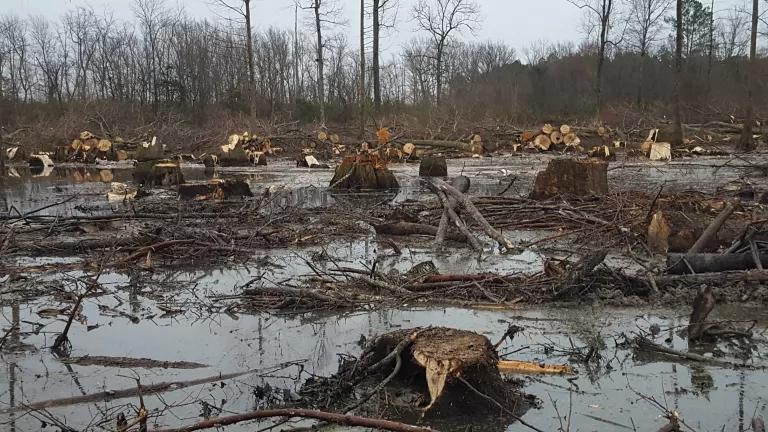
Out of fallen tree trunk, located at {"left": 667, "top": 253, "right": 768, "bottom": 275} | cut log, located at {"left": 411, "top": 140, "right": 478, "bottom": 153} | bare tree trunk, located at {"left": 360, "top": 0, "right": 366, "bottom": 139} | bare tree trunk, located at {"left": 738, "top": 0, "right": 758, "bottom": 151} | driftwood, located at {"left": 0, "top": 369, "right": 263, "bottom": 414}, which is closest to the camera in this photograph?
driftwood, located at {"left": 0, "top": 369, "right": 263, "bottom": 414}

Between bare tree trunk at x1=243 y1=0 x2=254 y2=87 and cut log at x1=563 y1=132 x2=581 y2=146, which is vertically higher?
bare tree trunk at x1=243 y1=0 x2=254 y2=87

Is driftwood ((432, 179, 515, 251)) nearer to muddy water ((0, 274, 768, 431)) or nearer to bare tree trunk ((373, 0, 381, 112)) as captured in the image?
muddy water ((0, 274, 768, 431))

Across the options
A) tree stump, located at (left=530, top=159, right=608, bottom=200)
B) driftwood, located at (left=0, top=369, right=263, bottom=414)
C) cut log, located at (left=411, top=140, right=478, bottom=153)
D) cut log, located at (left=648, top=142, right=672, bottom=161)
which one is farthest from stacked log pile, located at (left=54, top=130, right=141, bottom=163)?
driftwood, located at (left=0, top=369, right=263, bottom=414)

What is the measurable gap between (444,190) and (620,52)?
40717 mm

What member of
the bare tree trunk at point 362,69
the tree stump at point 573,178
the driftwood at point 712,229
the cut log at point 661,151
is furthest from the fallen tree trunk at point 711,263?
the bare tree trunk at point 362,69

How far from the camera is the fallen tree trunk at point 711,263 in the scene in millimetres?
5703

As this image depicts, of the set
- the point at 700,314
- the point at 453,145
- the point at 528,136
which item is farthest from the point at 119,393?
the point at 528,136

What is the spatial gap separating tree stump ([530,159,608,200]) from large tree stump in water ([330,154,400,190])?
5.22 meters

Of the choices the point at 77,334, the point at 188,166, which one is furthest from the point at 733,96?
the point at 77,334

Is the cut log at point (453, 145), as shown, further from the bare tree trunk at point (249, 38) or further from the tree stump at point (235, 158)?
the bare tree trunk at point (249, 38)

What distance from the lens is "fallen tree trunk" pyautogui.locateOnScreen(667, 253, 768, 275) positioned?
570 cm

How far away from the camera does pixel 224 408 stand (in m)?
3.45

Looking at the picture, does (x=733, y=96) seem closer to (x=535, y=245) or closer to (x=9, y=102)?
(x=535, y=245)

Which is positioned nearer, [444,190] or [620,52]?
[444,190]
